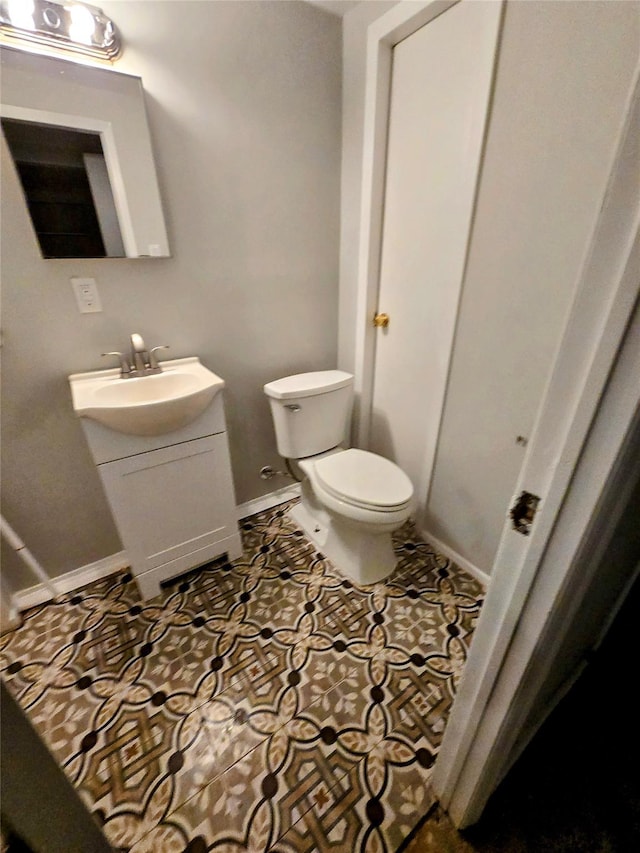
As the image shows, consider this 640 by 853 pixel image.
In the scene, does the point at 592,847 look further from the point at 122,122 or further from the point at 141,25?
the point at 141,25

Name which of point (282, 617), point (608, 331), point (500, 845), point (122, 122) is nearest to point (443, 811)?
point (500, 845)

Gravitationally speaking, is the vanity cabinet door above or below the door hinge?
below

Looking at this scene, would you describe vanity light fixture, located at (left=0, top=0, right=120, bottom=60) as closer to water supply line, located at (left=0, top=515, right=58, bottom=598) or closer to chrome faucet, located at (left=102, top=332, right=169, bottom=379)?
chrome faucet, located at (left=102, top=332, right=169, bottom=379)

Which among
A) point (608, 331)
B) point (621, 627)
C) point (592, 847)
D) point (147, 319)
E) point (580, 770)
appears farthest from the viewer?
point (147, 319)

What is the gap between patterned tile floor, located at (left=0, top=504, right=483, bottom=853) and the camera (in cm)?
89

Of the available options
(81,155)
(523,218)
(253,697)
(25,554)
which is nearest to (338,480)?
(253,697)

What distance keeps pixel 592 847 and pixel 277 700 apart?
83 cm

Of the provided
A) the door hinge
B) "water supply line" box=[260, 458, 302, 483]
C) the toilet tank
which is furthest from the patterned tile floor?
the door hinge

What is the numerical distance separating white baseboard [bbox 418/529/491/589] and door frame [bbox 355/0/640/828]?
26.9 inches

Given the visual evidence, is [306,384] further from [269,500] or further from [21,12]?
[21,12]

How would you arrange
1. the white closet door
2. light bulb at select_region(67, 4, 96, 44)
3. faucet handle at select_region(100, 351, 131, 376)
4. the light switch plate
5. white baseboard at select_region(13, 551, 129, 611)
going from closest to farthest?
light bulb at select_region(67, 4, 96, 44) < the white closet door < the light switch plate < faucet handle at select_region(100, 351, 131, 376) < white baseboard at select_region(13, 551, 129, 611)

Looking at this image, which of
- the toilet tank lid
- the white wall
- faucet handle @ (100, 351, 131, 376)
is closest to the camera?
Result: the white wall

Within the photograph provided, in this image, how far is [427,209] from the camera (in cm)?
135

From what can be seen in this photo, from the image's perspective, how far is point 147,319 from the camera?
1.38m
